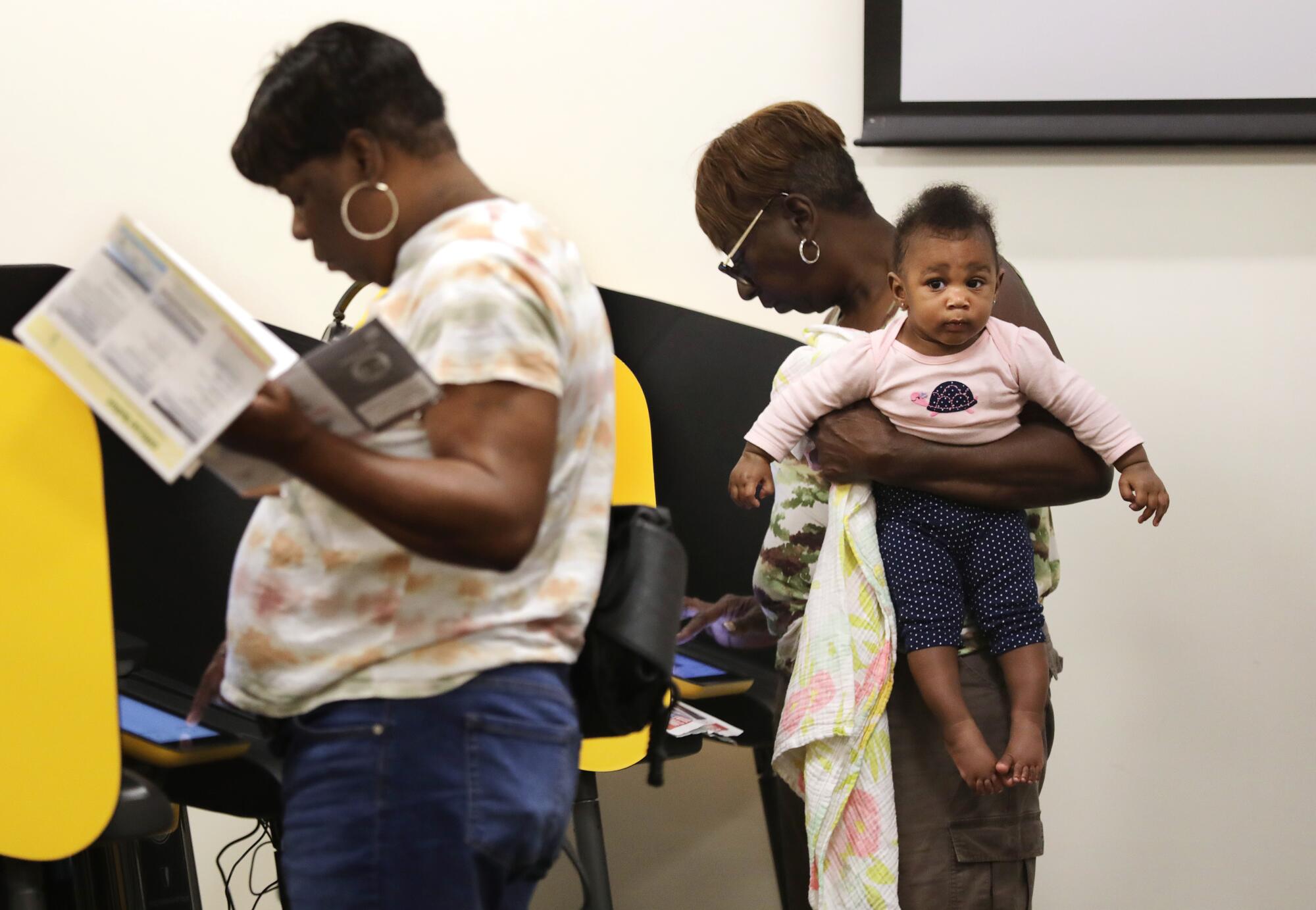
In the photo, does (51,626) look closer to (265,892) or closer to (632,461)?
(632,461)

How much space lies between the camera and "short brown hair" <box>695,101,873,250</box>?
61.9 inches

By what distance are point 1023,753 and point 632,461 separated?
640 mm

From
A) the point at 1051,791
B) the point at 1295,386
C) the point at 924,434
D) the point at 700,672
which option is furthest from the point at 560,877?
the point at 1295,386

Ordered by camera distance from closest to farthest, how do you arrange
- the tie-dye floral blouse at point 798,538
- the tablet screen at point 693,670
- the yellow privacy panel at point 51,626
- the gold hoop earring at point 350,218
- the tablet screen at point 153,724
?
the gold hoop earring at point 350,218
the yellow privacy panel at point 51,626
the tablet screen at point 153,724
the tie-dye floral blouse at point 798,538
the tablet screen at point 693,670

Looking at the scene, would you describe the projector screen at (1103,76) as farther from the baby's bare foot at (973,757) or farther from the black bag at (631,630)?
the black bag at (631,630)

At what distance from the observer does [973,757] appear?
1.25m

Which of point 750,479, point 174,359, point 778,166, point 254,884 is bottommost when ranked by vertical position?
point 254,884

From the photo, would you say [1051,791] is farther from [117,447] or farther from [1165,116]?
[117,447]

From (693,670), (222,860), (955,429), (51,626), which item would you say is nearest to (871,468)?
(955,429)

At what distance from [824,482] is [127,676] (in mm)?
774

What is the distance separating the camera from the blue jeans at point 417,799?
787 mm

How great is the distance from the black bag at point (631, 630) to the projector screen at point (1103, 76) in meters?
1.47

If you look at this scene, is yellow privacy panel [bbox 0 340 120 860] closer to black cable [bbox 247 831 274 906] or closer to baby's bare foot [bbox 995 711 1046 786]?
baby's bare foot [bbox 995 711 1046 786]

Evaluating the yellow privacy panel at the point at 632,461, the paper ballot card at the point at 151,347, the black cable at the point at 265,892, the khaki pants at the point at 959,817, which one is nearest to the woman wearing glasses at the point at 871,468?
the khaki pants at the point at 959,817
